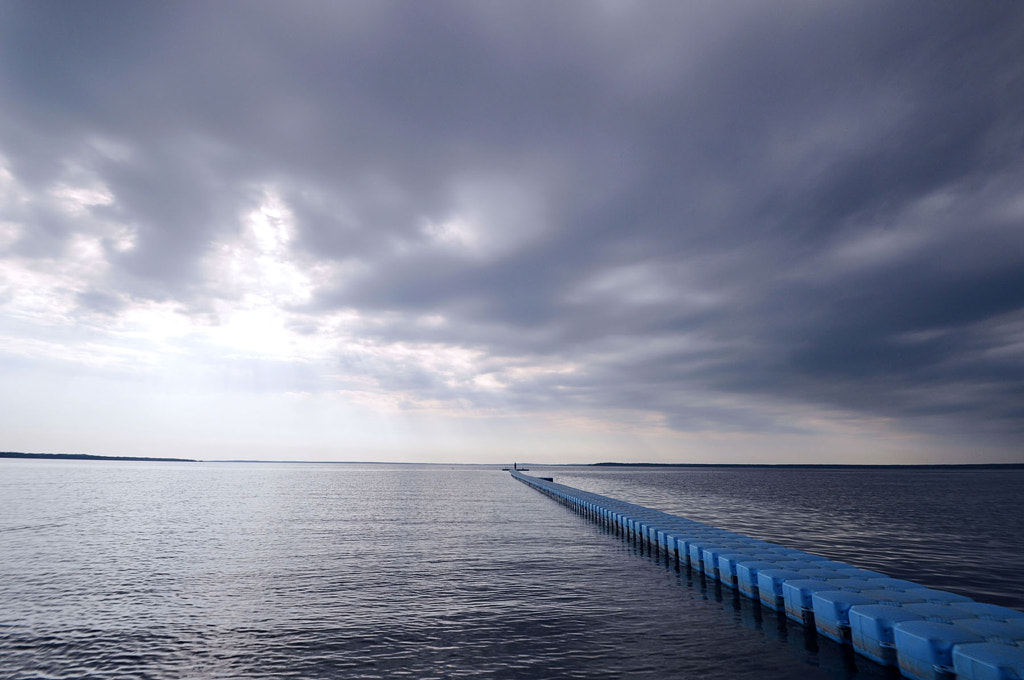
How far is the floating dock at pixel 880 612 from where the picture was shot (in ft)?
36.3

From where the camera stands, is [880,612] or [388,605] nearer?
[880,612]

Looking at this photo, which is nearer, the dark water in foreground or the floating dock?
the floating dock

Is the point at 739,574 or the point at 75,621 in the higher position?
the point at 739,574

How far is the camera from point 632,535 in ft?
122

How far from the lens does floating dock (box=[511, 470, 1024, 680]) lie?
11.1 meters

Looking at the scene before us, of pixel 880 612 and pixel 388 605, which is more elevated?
pixel 880 612

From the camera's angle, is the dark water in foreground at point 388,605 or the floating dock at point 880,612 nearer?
the floating dock at point 880,612

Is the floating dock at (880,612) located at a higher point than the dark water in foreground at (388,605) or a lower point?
higher

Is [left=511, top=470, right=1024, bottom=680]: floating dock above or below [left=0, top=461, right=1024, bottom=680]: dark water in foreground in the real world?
above

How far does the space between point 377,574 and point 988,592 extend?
25700 millimetres

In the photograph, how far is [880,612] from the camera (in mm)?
13750

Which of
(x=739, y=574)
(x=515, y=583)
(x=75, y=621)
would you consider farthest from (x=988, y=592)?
(x=75, y=621)

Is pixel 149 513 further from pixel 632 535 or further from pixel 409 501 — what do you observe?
pixel 632 535

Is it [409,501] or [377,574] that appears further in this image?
[409,501]
